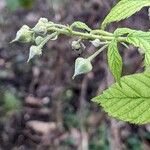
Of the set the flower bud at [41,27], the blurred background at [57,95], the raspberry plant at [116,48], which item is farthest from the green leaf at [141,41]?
the blurred background at [57,95]

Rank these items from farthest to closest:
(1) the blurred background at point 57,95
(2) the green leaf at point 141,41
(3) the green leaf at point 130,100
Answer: (1) the blurred background at point 57,95, (3) the green leaf at point 130,100, (2) the green leaf at point 141,41

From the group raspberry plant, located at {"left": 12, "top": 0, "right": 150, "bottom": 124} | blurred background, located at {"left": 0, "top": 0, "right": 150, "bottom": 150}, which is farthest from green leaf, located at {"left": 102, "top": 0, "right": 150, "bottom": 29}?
blurred background, located at {"left": 0, "top": 0, "right": 150, "bottom": 150}

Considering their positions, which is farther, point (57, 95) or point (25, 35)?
point (57, 95)

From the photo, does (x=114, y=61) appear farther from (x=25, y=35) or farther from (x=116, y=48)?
(x=25, y=35)

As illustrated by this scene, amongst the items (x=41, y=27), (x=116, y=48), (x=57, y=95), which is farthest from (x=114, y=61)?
(x=57, y=95)

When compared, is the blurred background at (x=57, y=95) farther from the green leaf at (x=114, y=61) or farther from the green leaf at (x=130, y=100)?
the green leaf at (x=114, y=61)

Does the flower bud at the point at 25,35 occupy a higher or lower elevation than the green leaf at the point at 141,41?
higher
